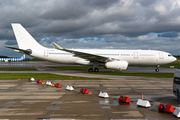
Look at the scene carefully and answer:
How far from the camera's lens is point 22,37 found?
102 ft

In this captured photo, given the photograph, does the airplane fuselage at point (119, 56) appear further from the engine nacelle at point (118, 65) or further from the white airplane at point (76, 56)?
the engine nacelle at point (118, 65)

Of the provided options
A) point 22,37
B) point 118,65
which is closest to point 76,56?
point 118,65

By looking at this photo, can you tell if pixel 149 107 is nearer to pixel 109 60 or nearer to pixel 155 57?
pixel 109 60

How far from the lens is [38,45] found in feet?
104

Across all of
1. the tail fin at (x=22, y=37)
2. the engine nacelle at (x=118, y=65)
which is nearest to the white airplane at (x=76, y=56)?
the tail fin at (x=22, y=37)

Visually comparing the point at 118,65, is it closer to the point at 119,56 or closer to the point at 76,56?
the point at 119,56

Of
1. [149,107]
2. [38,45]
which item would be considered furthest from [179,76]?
[38,45]

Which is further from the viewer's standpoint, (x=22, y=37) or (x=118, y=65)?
(x=22, y=37)

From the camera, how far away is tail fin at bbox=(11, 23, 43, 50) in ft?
101

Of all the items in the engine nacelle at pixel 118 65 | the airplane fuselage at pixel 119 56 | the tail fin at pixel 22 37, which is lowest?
the engine nacelle at pixel 118 65

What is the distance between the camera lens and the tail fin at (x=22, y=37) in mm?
30797

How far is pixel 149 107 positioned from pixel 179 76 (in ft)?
7.67

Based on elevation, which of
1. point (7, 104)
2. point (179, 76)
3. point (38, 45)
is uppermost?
point (38, 45)

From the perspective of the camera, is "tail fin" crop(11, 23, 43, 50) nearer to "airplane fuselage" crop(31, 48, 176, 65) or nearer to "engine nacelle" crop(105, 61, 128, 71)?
"airplane fuselage" crop(31, 48, 176, 65)
